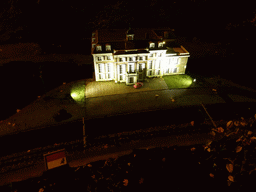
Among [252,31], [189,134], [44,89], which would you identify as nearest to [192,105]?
[189,134]

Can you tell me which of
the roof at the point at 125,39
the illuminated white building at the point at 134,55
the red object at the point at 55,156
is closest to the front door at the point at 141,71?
the illuminated white building at the point at 134,55

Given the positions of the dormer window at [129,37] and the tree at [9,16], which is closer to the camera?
the dormer window at [129,37]

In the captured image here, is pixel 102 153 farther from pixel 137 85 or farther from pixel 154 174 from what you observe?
pixel 137 85

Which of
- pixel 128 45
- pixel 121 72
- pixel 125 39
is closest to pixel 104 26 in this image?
pixel 125 39

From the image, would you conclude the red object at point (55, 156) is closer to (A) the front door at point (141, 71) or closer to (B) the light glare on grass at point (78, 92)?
(B) the light glare on grass at point (78, 92)

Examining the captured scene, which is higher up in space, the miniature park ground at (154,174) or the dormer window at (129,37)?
the dormer window at (129,37)

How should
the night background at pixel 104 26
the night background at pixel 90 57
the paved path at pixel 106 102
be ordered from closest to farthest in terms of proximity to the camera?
the night background at pixel 90 57 → the paved path at pixel 106 102 → the night background at pixel 104 26
